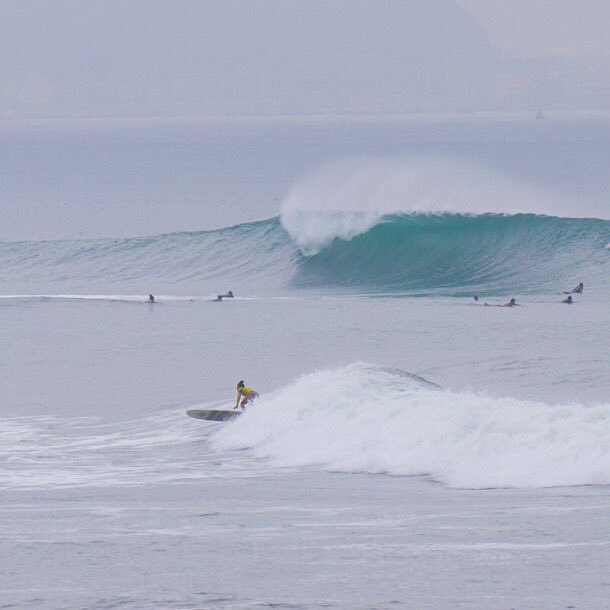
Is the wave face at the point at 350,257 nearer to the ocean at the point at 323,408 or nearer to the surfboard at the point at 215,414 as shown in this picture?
the ocean at the point at 323,408

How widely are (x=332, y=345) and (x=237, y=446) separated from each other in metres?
11.6

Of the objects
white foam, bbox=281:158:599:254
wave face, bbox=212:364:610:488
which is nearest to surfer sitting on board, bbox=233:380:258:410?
wave face, bbox=212:364:610:488

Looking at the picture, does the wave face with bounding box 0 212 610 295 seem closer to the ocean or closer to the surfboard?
the ocean

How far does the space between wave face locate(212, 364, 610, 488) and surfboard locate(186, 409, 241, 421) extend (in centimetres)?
49

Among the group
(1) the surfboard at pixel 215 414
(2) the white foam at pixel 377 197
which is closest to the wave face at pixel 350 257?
(2) the white foam at pixel 377 197

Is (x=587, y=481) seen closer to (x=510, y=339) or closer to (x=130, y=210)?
(x=510, y=339)

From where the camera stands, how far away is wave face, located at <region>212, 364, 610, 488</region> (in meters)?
19.1

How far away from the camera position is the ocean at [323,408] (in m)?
14.4

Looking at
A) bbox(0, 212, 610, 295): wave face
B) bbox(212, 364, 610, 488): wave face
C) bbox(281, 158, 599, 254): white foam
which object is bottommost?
bbox(212, 364, 610, 488): wave face

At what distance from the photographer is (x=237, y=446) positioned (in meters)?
23.0

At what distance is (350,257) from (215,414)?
27.7 meters

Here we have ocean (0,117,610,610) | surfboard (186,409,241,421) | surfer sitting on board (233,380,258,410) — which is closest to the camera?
ocean (0,117,610,610)

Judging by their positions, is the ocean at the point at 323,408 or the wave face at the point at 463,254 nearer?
the ocean at the point at 323,408

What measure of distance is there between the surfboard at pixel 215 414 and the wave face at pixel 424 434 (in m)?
0.49
